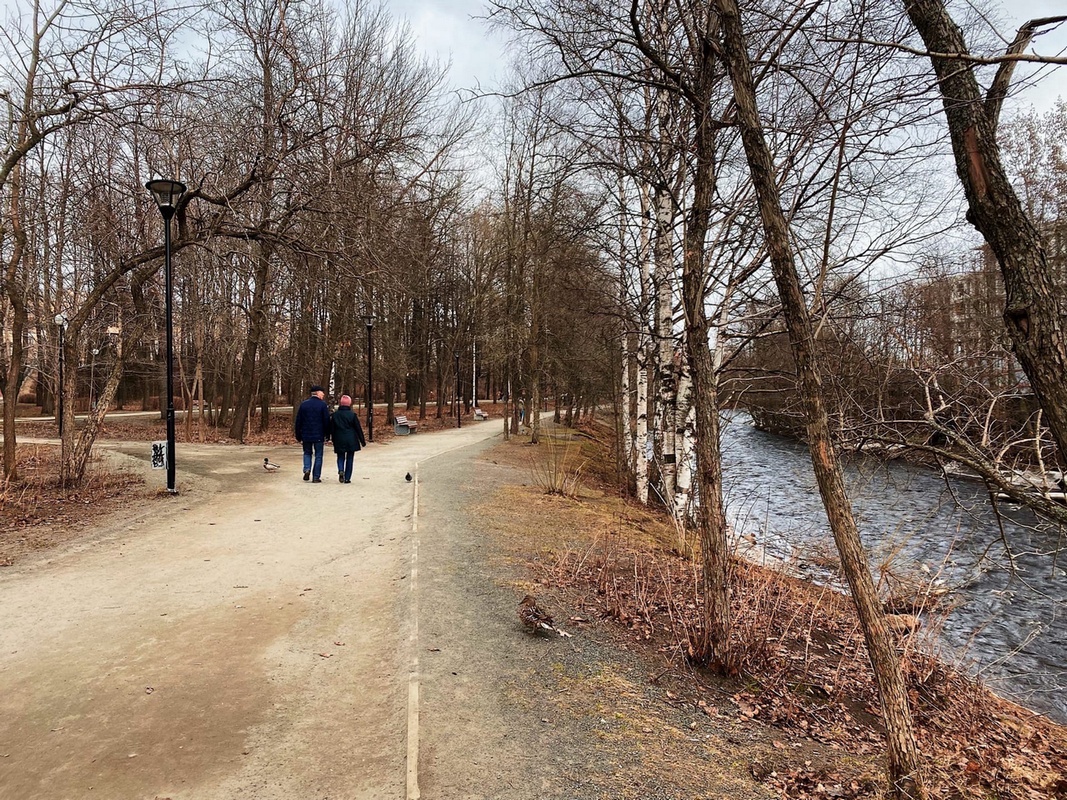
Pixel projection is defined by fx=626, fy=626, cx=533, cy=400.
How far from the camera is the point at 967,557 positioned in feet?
37.3

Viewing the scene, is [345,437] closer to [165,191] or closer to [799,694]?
[165,191]

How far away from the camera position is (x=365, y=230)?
1219 cm

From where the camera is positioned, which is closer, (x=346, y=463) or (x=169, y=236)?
(x=169, y=236)

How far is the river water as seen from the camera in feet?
21.5

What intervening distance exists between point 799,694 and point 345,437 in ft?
29.8

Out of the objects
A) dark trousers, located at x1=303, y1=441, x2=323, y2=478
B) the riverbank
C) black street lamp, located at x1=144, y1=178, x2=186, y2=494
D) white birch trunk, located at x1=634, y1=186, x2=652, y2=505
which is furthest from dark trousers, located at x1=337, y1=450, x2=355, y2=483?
white birch trunk, located at x1=634, y1=186, x2=652, y2=505

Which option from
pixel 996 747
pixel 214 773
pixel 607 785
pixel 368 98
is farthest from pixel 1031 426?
pixel 368 98

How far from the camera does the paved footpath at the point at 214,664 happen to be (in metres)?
3.12

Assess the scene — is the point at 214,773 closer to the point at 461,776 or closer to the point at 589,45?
the point at 461,776

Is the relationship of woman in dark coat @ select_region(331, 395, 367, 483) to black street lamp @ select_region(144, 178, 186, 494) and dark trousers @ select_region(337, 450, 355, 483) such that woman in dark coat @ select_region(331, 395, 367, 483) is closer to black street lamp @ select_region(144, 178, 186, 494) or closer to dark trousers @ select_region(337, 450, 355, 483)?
dark trousers @ select_region(337, 450, 355, 483)

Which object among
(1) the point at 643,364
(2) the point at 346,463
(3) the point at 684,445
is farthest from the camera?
(1) the point at 643,364

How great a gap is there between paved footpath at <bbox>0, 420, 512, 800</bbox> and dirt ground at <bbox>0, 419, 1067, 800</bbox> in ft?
0.06

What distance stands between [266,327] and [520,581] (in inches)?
691

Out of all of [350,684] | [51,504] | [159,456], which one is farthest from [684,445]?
[51,504]
